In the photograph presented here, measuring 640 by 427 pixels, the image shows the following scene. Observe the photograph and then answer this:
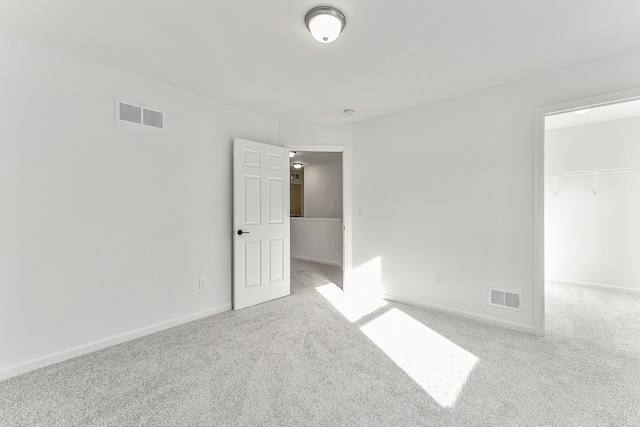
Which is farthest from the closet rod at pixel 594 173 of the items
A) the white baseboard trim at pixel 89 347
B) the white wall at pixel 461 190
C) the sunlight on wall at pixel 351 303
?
the white baseboard trim at pixel 89 347

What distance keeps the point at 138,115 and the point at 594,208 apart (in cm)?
610

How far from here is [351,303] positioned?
3680mm

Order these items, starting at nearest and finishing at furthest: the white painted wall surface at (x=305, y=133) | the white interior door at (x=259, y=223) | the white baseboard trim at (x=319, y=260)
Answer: the white interior door at (x=259, y=223)
the white painted wall surface at (x=305, y=133)
the white baseboard trim at (x=319, y=260)

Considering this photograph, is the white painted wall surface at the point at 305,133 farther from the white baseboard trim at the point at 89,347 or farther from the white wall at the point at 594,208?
the white wall at the point at 594,208

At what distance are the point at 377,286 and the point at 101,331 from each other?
308 cm

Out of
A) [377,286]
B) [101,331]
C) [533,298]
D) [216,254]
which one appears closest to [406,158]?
[377,286]

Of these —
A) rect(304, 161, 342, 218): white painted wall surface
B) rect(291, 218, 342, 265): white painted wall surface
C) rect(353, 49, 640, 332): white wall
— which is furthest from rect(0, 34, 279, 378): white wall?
rect(304, 161, 342, 218): white painted wall surface

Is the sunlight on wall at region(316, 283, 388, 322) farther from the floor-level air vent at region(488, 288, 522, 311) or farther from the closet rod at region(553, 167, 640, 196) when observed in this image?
the closet rod at region(553, 167, 640, 196)

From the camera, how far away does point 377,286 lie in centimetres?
393

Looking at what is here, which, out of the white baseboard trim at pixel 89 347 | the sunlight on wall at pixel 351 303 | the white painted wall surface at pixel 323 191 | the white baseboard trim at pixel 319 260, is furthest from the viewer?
the white painted wall surface at pixel 323 191

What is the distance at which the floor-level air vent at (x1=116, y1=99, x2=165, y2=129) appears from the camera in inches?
102

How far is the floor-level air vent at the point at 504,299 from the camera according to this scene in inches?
112

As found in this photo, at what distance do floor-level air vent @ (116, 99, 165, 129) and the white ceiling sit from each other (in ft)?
1.05

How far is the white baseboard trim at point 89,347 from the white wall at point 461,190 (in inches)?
93.7
